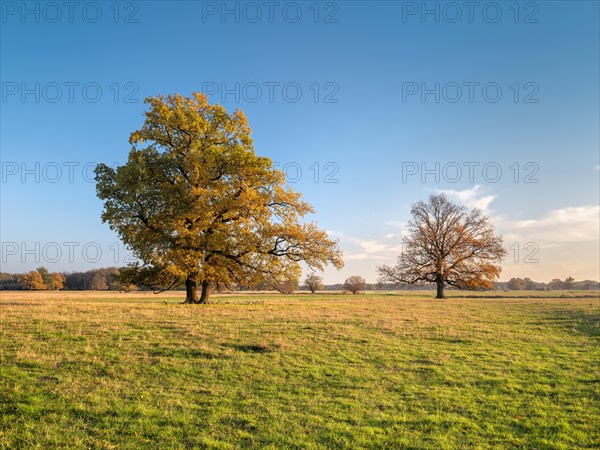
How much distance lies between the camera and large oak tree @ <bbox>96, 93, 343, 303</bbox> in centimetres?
2794

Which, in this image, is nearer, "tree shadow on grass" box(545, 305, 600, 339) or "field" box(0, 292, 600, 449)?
"field" box(0, 292, 600, 449)

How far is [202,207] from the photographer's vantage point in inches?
1073

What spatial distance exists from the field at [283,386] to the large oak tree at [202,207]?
9894mm

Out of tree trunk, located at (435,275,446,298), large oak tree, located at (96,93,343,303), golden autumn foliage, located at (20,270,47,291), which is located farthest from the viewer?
golden autumn foliage, located at (20,270,47,291)

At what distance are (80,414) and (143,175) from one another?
22073 mm

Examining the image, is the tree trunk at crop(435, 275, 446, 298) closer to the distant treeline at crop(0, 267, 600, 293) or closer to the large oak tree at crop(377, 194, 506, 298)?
the large oak tree at crop(377, 194, 506, 298)

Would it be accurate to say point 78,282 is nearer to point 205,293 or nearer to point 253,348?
point 205,293

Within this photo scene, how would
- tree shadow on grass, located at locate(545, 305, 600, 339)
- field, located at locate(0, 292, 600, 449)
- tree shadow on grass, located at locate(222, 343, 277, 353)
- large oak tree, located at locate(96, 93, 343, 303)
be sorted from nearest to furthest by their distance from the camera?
field, located at locate(0, 292, 600, 449), tree shadow on grass, located at locate(222, 343, 277, 353), tree shadow on grass, located at locate(545, 305, 600, 339), large oak tree, located at locate(96, 93, 343, 303)

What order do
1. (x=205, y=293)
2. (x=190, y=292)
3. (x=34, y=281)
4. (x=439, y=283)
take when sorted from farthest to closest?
(x=34, y=281) < (x=439, y=283) < (x=205, y=293) < (x=190, y=292)

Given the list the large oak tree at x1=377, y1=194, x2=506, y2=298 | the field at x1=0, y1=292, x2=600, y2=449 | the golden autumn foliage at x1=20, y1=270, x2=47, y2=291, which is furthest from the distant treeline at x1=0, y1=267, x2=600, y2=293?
the field at x1=0, y1=292, x2=600, y2=449

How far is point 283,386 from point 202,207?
1851cm

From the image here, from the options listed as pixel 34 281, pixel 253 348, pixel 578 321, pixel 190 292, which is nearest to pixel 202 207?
pixel 190 292

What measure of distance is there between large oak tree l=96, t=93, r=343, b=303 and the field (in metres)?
9.89

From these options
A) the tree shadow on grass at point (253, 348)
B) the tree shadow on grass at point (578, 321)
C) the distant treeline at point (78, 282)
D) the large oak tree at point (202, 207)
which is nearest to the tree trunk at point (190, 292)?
the large oak tree at point (202, 207)
